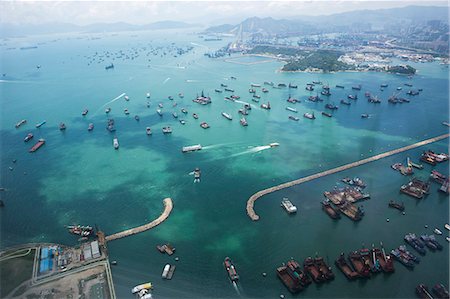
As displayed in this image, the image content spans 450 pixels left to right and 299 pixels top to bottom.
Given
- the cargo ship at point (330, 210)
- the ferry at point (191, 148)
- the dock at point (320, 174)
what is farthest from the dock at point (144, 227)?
the cargo ship at point (330, 210)

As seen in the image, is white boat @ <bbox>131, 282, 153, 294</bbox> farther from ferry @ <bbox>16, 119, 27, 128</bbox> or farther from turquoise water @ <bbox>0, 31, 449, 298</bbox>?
ferry @ <bbox>16, 119, 27, 128</bbox>

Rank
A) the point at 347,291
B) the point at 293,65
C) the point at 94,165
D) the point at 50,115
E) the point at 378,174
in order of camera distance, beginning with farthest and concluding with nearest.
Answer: the point at 293,65 < the point at 50,115 < the point at 94,165 < the point at 378,174 < the point at 347,291

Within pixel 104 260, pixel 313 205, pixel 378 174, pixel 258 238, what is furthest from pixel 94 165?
pixel 378 174

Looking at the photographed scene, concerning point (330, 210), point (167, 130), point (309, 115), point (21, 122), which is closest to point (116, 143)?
point (167, 130)

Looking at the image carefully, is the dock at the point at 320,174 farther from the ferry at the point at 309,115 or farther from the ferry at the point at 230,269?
the ferry at the point at 309,115

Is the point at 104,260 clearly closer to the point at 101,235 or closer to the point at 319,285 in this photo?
the point at 101,235
